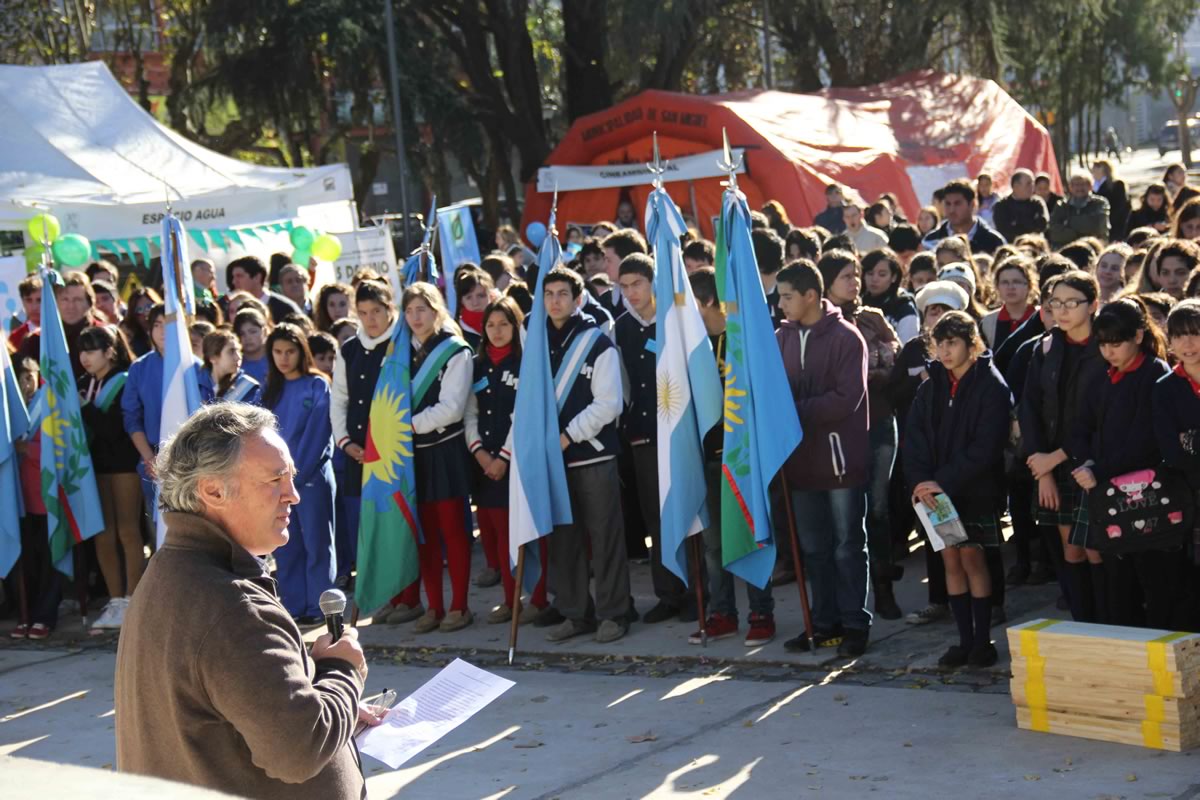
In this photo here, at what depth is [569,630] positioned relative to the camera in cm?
859

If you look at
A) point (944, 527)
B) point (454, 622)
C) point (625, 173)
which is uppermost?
point (625, 173)

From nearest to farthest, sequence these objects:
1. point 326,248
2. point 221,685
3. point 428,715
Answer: point 221,685, point 428,715, point 326,248

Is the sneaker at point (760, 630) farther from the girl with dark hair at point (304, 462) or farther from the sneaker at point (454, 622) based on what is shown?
the girl with dark hair at point (304, 462)

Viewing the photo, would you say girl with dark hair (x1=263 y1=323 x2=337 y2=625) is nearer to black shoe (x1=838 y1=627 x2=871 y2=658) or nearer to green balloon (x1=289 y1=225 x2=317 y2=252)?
black shoe (x1=838 y1=627 x2=871 y2=658)

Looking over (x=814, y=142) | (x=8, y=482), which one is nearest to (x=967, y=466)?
(x=8, y=482)

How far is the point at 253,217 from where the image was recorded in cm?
1786

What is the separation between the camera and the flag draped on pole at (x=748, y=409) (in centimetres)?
772

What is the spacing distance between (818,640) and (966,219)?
646 centimetres

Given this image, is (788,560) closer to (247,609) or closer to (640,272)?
(640,272)

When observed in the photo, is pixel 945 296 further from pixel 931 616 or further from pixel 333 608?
pixel 333 608

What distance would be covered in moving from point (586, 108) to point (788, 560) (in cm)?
2015

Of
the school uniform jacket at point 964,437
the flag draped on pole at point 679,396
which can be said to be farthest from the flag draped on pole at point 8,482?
the school uniform jacket at point 964,437


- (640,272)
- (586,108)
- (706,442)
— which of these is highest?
(586,108)

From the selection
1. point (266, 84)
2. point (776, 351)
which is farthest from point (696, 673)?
point (266, 84)
